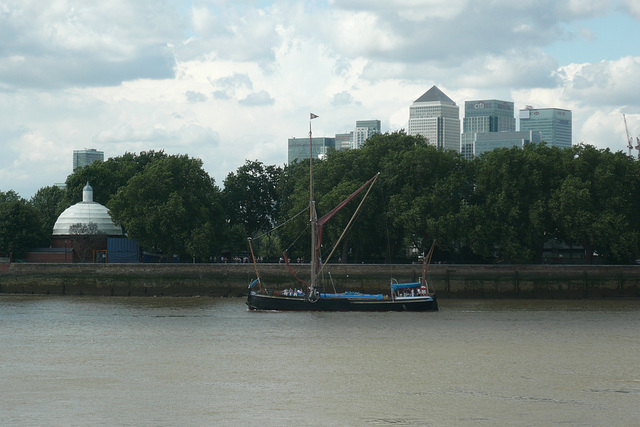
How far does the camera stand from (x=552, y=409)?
34.5 m

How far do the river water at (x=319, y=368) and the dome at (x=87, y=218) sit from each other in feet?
111

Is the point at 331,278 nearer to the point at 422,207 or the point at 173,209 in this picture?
the point at 422,207

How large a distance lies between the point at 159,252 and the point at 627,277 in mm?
48463

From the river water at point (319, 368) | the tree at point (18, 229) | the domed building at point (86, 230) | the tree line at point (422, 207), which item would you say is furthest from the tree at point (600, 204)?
the tree at point (18, 229)

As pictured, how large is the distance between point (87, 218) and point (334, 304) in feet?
136

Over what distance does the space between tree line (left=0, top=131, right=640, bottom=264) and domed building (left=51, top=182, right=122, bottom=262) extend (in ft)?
9.11

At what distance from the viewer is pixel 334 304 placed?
2837 inches

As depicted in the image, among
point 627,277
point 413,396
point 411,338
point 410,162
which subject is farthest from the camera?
point 410,162

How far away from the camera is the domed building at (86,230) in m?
101

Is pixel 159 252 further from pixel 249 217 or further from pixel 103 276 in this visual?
pixel 103 276

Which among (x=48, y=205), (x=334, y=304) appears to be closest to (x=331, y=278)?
(x=334, y=304)

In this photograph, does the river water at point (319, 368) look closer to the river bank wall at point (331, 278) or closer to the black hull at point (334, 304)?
the black hull at point (334, 304)

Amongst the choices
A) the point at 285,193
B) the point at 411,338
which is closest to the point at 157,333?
the point at 411,338

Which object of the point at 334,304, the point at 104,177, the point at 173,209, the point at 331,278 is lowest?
the point at 334,304
